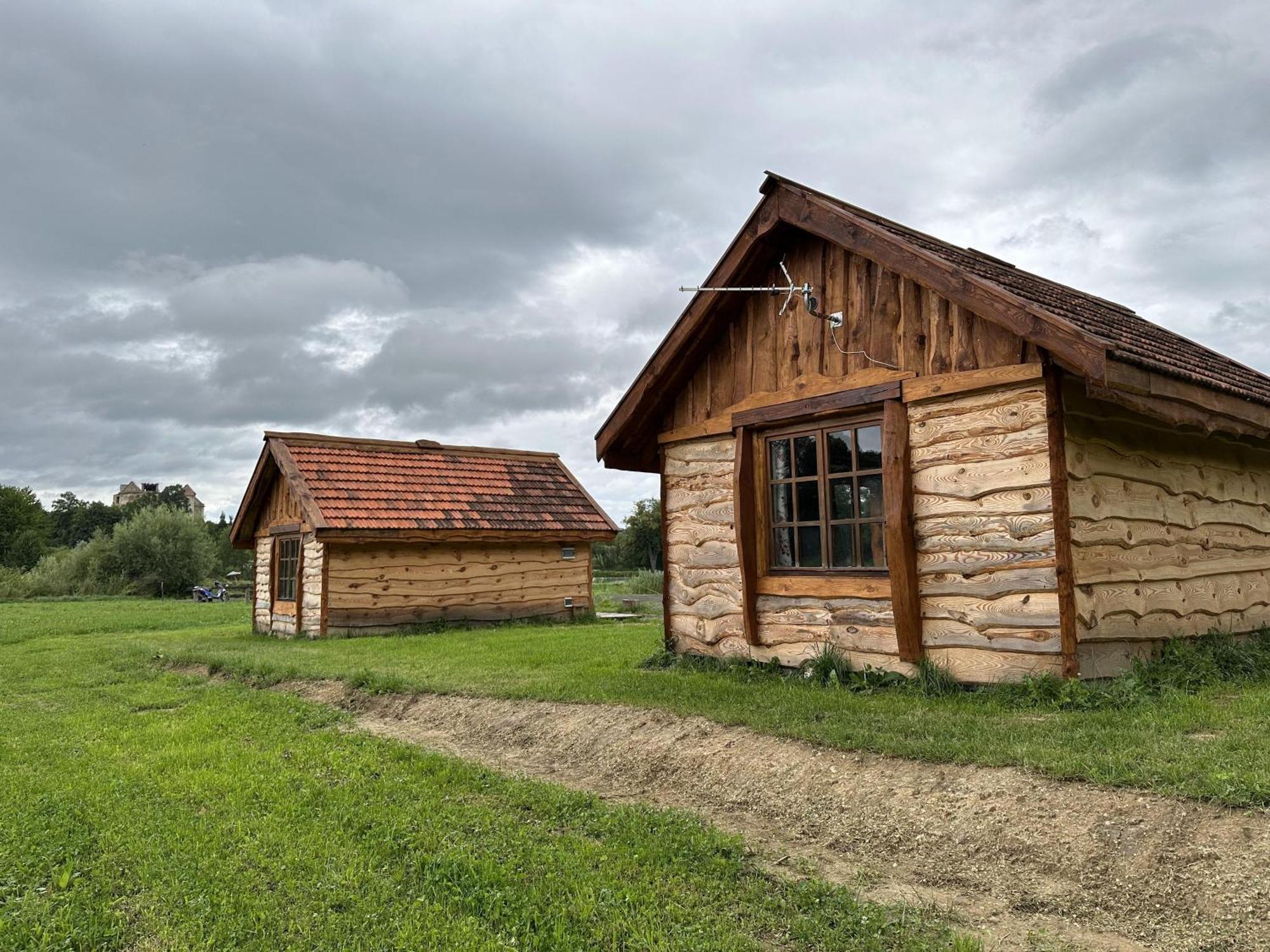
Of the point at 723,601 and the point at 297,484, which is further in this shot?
the point at 297,484

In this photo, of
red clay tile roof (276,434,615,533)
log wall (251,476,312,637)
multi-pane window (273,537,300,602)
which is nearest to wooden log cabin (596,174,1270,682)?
red clay tile roof (276,434,615,533)

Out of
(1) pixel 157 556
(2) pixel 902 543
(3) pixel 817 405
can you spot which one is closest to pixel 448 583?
(3) pixel 817 405

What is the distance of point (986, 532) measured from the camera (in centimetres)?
747

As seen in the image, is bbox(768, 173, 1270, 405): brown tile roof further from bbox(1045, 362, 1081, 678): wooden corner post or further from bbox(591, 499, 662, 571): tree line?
bbox(591, 499, 662, 571): tree line

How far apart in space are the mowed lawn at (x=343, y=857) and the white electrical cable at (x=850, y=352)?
3.34 m

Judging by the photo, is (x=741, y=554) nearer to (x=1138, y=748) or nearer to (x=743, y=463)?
(x=743, y=463)

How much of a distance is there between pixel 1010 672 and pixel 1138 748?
2058mm

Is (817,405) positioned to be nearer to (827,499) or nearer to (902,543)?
(827,499)

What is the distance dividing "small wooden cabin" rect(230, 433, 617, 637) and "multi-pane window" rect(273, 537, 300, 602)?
4cm

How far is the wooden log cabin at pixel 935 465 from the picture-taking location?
7141mm

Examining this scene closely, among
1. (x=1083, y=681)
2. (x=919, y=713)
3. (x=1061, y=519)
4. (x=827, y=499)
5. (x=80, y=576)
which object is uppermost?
(x=827, y=499)

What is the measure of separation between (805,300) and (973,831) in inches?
229

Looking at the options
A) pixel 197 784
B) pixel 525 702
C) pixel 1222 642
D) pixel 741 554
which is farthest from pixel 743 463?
pixel 197 784

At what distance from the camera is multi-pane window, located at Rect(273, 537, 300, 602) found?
1892 centimetres
